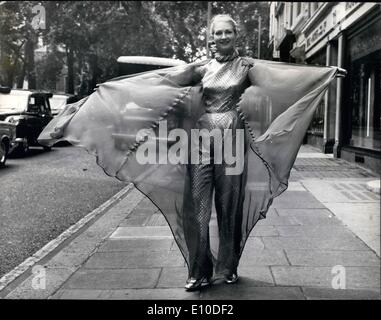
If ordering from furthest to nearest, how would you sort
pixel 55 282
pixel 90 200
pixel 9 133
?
1. pixel 9 133
2. pixel 90 200
3. pixel 55 282

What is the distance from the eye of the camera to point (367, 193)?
8.79 meters

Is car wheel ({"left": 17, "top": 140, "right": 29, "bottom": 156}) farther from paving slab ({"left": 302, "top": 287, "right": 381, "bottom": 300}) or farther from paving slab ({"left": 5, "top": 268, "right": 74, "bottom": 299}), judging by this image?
paving slab ({"left": 302, "top": 287, "right": 381, "bottom": 300})

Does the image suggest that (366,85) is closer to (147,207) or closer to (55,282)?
(147,207)

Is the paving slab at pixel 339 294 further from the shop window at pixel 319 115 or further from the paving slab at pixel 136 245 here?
the shop window at pixel 319 115

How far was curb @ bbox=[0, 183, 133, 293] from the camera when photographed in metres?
4.48

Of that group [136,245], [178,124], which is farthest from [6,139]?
[178,124]

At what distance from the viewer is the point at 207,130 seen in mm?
3814

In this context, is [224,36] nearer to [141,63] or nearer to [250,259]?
[250,259]

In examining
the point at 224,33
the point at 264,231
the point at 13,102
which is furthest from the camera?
the point at 13,102

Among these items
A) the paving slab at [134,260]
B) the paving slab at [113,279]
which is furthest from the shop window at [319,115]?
the paving slab at [113,279]

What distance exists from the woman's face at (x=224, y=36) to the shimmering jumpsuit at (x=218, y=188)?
8 centimetres

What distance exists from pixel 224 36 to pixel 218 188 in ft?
3.76

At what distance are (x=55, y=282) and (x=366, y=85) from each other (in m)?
10.8
